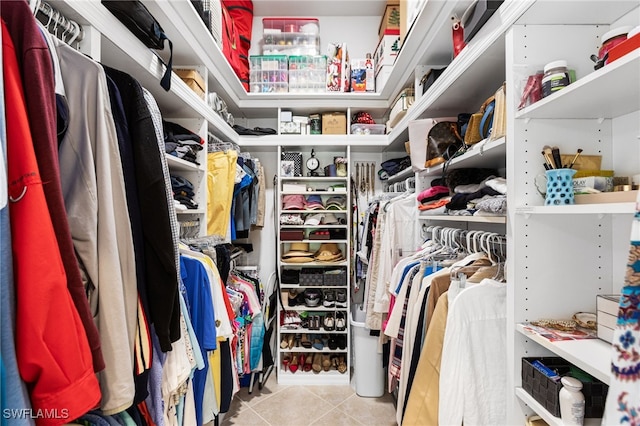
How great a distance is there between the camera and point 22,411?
483mm

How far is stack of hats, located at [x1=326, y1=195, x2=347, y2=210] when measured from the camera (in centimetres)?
253

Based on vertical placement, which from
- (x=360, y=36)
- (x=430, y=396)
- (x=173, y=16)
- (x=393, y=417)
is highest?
(x=360, y=36)

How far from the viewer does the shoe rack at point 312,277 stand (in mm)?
2480

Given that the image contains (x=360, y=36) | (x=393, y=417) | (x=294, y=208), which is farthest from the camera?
(x=360, y=36)

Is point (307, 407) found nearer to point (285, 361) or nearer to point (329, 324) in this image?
point (285, 361)

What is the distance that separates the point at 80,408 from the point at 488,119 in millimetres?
1449

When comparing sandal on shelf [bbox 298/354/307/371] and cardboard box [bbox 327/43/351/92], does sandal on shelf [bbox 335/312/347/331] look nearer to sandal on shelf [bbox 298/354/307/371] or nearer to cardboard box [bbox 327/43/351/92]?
sandal on shelf [bbox 298/354/307/371]

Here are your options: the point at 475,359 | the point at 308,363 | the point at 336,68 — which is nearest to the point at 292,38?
the point at 336,68

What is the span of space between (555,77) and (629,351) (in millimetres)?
707

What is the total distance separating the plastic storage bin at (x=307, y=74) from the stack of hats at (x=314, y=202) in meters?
0.89

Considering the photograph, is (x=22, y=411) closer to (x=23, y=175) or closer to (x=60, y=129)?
(x=23, y=175)

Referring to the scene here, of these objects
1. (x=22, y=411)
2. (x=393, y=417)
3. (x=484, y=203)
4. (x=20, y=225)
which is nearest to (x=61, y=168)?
(x=20, y=225)

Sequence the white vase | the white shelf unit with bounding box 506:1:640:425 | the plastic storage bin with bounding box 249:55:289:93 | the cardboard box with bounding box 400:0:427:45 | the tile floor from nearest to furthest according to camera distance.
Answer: the white vase → the white shelf unit with bounding box 506:1:640:425 → the cardboard box with bounding box 400:0:427:45 → the tile floor → the plastic storage bin with bounding box 249:55:289:93

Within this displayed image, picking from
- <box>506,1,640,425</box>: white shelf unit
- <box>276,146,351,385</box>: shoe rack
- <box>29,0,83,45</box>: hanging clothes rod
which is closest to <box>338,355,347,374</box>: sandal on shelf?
<box>276,146,351,385</box>: shoe rack
